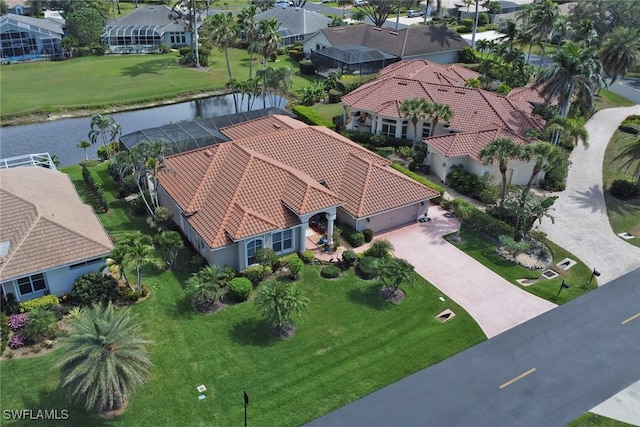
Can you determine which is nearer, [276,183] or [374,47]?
[276,183]

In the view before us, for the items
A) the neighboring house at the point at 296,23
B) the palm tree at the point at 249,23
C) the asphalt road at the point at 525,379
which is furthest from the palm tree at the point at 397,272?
the neighboring house at the point at 296,23

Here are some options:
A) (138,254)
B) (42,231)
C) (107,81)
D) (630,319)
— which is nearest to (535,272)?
(630,319)

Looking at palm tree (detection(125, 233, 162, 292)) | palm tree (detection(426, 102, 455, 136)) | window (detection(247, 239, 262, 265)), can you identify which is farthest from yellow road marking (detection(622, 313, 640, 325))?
palm tree (detection(125, 233, 162, 292))

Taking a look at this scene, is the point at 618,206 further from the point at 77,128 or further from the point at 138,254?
the point at 77,128

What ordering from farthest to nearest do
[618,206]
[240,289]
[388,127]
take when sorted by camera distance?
[388,127] < [618,206] < [240,289]

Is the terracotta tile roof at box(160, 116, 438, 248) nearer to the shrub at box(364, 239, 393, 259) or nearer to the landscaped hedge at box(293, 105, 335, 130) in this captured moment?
the shrub at box(364, 239, 393, 259)

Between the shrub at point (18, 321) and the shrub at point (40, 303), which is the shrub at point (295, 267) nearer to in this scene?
the shrub at point (40, 303)
